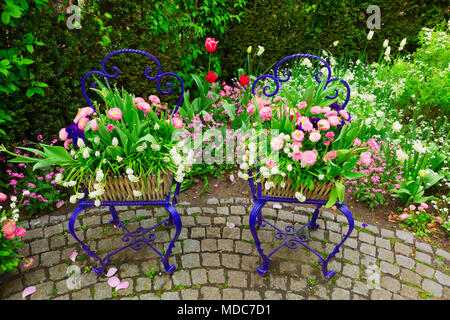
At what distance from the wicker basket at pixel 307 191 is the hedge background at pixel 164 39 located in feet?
7.35

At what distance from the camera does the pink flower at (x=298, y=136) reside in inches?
74.6

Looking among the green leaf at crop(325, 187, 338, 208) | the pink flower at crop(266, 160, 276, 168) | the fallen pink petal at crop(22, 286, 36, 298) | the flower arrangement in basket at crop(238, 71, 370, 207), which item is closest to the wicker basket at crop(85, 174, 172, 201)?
the flower arrangement in basket at crop(238, 71, 370, 207)

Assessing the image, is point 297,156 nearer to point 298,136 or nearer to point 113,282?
point 298,136

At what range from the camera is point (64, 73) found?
3.00 meters

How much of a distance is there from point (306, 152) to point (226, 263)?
3.72 feet

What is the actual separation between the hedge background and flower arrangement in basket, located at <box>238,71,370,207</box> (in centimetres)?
198

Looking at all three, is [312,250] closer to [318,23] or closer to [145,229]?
[145,229]

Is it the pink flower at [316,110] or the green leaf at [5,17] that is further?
the green leaf at [5,17]

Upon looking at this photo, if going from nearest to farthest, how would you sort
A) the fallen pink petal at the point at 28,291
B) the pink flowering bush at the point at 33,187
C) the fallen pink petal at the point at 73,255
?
1. the fallen pink petal at the point at 28,291
2. the fallen pink petal at the point at 73,255
3. the pink flowering bush at the point at 33,187

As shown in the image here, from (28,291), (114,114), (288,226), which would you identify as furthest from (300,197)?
(28,291)

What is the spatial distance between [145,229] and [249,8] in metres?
3.38

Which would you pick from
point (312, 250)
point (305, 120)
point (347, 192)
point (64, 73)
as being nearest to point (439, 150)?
point (347, 192)

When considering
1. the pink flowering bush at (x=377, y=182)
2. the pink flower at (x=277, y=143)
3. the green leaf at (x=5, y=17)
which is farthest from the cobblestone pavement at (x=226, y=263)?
the green leaf at (x=5, y=17)

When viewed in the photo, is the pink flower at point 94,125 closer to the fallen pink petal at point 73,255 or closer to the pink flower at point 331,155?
the fallen pink petal at point 73,255
